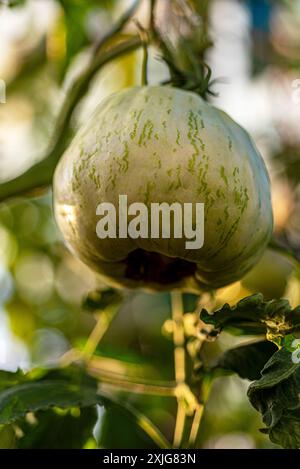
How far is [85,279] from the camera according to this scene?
253 centimetres

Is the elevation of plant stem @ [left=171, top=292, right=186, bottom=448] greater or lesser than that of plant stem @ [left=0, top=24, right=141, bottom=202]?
lesser

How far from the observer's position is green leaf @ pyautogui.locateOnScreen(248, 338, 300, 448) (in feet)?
2.95

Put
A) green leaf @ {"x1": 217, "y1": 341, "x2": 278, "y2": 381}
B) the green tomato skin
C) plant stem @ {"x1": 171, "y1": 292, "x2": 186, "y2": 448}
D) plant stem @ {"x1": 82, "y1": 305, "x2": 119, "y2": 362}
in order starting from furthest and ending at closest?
plant stem @ {"x1": 82, "y1": 305, "x2": 119, "y2": 362}
plant stem @ {"x1": 171, "y1": 292, "x2": 186, "y2": 448}
green leaf @ {"x1": 217, "y1": 341, "x2": 278, "y2": 381}
the green tomato skin

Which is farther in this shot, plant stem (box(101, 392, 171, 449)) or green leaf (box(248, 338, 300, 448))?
plant stem (box(101, 392, 171, 449))

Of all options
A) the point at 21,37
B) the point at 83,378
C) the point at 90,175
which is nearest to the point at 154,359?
the point at 83,378

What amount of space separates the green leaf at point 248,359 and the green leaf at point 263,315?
125 millimetres

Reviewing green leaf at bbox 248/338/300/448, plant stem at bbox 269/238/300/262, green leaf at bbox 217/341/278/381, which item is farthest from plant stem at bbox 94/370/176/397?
green leaf at bbox 248/338/300/448

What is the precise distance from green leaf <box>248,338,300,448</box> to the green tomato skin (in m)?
0.21

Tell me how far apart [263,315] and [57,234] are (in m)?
1.59

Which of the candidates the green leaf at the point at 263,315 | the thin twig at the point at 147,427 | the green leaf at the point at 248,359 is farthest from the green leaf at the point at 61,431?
the green leaf at the point at 263,315

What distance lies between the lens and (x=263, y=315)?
102 cm

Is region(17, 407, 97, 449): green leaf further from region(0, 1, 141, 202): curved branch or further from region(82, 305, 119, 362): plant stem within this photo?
region(0, 1, 141, 202): curved branch

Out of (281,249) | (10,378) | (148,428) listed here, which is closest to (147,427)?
(148,428)

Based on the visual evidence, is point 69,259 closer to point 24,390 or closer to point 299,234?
point 299,234
